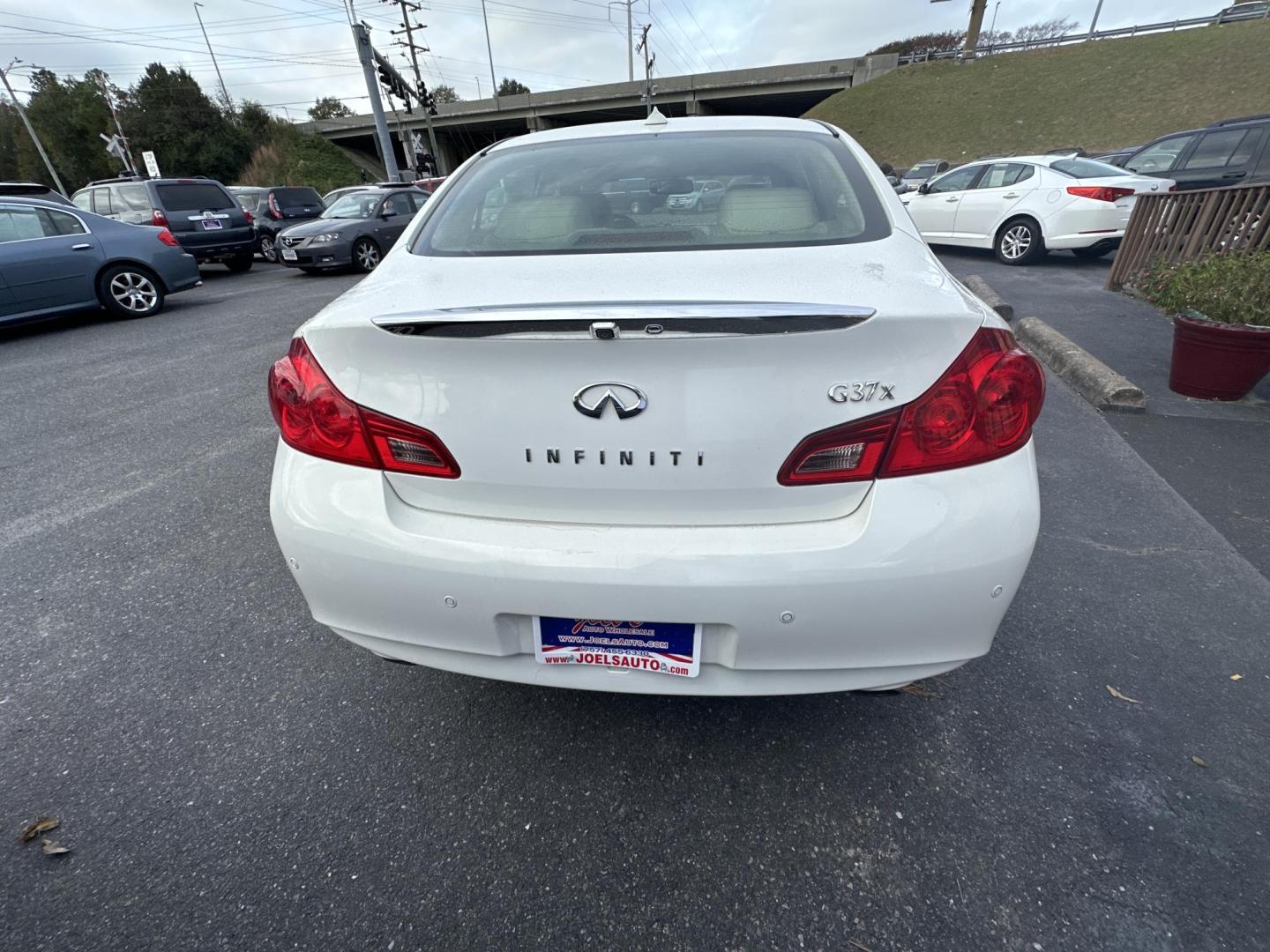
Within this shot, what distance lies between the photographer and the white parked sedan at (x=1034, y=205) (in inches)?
315

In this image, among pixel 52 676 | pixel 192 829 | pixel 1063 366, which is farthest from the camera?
pixel 1063 366

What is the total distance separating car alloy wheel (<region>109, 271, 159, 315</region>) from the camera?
7.73 m

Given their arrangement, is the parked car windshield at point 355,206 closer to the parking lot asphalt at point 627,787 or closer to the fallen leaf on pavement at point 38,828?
the parking lot asphalt at point 627,787

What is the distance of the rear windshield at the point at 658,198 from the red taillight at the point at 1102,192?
317 inches

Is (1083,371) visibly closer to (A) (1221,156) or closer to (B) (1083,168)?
(B) (1083,168)

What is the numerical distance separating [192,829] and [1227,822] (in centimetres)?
257

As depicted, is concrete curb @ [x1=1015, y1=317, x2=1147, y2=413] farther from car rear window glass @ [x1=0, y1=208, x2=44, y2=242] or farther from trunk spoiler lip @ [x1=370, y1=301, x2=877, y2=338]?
car rear window glass @ [x1=0, y1=208, x2=44, y2=242]

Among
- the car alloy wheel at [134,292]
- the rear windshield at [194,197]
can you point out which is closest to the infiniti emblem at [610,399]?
the car alloy wheel at [134,292]

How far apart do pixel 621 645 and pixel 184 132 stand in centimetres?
4990

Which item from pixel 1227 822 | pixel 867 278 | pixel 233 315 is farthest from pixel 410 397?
pixel 233 315

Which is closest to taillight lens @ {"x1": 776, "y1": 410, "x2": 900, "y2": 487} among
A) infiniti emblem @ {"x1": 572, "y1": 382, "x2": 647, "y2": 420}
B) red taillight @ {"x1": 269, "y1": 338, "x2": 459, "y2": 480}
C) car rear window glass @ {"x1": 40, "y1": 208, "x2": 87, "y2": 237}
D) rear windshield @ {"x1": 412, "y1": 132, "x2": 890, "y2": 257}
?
infiniti emblem @ {"x1": 572, "y1": 382, "x2": 647, "y2": 420}

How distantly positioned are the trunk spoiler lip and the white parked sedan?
28.5 feet

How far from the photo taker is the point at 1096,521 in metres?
2.83

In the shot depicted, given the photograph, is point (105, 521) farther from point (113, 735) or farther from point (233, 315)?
point (233, 315)
